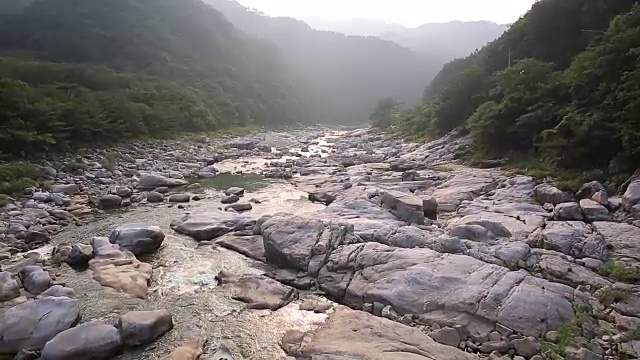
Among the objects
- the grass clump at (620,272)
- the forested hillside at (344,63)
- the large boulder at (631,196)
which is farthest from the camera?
the forested hillside at (344,63)

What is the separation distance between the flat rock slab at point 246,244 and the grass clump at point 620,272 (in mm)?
6879

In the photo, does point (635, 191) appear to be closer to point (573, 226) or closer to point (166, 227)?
point (573, 226)

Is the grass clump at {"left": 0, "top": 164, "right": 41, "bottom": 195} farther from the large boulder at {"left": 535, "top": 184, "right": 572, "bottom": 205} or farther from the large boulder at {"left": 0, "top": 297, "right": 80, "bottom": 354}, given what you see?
the large boulder at {"left": 535, "top": 184, "right": 572, "bottom": 205}

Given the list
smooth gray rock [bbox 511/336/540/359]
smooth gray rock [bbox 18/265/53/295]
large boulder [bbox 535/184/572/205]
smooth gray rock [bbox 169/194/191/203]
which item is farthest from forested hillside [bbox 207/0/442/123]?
smooth gray rock [bbox 511/336/540/359]

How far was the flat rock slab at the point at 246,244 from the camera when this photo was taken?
996cm

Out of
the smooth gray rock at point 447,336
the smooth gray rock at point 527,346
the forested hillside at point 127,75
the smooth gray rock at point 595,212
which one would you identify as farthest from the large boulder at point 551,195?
the forested hillside at point 127,75

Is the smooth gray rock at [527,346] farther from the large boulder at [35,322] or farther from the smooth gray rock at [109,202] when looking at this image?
the smooth gray rock at [109,202]

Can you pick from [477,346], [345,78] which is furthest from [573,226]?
[345,78]

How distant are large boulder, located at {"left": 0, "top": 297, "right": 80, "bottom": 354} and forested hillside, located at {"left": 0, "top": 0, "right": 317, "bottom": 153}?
40.7ft

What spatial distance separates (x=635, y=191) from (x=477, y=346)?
6.86 metres

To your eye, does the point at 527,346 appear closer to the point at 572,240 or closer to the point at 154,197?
the point at 572,240

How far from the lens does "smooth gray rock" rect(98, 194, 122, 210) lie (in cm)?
1378

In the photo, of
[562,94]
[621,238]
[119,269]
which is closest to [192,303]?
[119,269]

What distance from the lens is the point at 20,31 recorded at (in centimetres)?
5947
